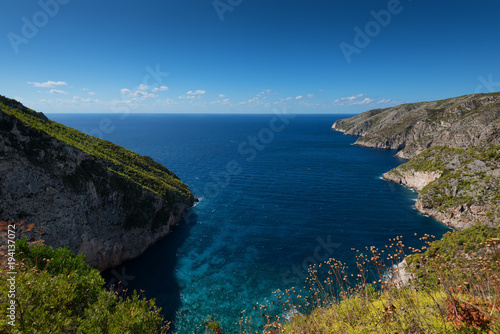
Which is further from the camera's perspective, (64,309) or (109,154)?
(109,154)

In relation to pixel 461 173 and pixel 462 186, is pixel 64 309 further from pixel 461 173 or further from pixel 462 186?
pixel 461 173

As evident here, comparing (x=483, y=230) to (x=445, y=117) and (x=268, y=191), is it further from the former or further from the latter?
(x=445, y=117)

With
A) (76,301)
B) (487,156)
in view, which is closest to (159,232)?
(76,301)

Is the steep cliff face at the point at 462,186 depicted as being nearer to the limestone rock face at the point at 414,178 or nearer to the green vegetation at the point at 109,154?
the limestone rock face at the point at 414,178

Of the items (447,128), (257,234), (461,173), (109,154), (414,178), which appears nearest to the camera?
(257,234)

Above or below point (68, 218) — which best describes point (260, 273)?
below

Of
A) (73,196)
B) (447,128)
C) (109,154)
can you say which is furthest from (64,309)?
(447,128)
